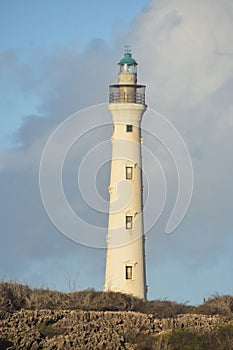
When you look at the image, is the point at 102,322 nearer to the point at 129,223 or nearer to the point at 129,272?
the point at 129,272

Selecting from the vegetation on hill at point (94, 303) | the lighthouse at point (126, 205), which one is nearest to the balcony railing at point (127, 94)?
the lighthouse at point (126, 205)

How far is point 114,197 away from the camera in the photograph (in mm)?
48406

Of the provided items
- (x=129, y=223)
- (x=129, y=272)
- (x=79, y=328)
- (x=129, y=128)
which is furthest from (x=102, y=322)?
(x=129, y=128)

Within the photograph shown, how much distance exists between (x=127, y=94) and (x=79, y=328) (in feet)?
62.1

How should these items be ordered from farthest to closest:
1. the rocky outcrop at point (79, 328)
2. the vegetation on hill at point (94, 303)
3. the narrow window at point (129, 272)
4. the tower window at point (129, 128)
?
the tower window at point (129, 128) → the narrow window at point (129, 272) → the vegetation on hill at point (94, 303) → the rocky outcrop at point (79, 328)

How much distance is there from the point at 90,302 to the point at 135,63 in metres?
15.6

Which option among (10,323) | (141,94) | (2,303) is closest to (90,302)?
(2,303)

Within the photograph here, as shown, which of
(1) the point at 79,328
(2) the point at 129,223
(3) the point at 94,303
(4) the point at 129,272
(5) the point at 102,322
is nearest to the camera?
(1) the point at 79,328

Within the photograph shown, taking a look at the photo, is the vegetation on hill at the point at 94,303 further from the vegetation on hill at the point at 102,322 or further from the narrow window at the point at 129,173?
the narrow window at the point at 129,173

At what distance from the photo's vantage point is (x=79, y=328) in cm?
3250

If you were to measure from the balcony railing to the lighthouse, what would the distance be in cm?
20

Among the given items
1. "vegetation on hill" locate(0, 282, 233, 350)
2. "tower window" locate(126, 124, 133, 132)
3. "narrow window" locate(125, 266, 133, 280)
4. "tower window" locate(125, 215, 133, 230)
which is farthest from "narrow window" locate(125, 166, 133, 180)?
"vegetation on hill" locate(0, 282, 233, 350)

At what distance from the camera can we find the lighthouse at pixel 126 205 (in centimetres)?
4819

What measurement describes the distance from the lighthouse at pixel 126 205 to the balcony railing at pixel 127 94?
20 centimetres
